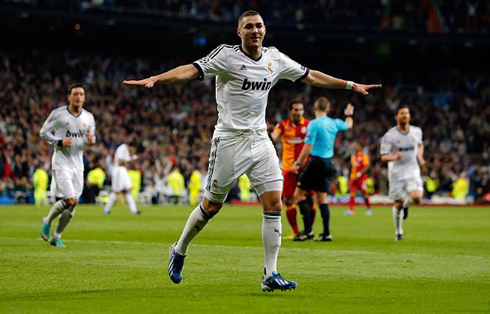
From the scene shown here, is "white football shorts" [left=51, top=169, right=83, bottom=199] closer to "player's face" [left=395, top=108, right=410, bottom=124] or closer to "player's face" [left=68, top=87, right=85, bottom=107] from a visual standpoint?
"player's face" [left=68, top=87, right=85, bottom=107]

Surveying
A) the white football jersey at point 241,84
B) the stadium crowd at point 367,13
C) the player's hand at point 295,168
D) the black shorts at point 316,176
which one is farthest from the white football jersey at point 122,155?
the stadium crowd at point 367,13

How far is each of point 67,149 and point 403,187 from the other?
263 inches

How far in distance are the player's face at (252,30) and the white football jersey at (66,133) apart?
6.40 m

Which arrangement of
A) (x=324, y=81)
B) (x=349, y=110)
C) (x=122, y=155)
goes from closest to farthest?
(x=324, y=81) < (x=349, y=110) < (x=122, y=155)

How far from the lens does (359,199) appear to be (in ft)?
150

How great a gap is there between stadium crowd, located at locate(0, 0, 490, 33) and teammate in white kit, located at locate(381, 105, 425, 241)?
110 feet

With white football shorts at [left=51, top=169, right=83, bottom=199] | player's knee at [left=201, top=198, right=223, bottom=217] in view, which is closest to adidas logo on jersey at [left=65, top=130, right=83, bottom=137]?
white football shorts at [left=51, top=169, right=83, bottom=199]

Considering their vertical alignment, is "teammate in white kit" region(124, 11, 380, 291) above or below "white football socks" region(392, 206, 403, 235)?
above

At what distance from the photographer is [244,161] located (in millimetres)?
9141

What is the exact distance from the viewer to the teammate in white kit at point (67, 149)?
14.9 m

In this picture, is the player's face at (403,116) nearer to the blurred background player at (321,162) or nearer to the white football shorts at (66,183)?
the blurred background player at (321,162)

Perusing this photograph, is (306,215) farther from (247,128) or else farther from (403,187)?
(247,128)

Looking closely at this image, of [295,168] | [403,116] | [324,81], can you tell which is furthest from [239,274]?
[403,116]

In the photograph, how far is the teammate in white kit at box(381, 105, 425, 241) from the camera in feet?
57.5
